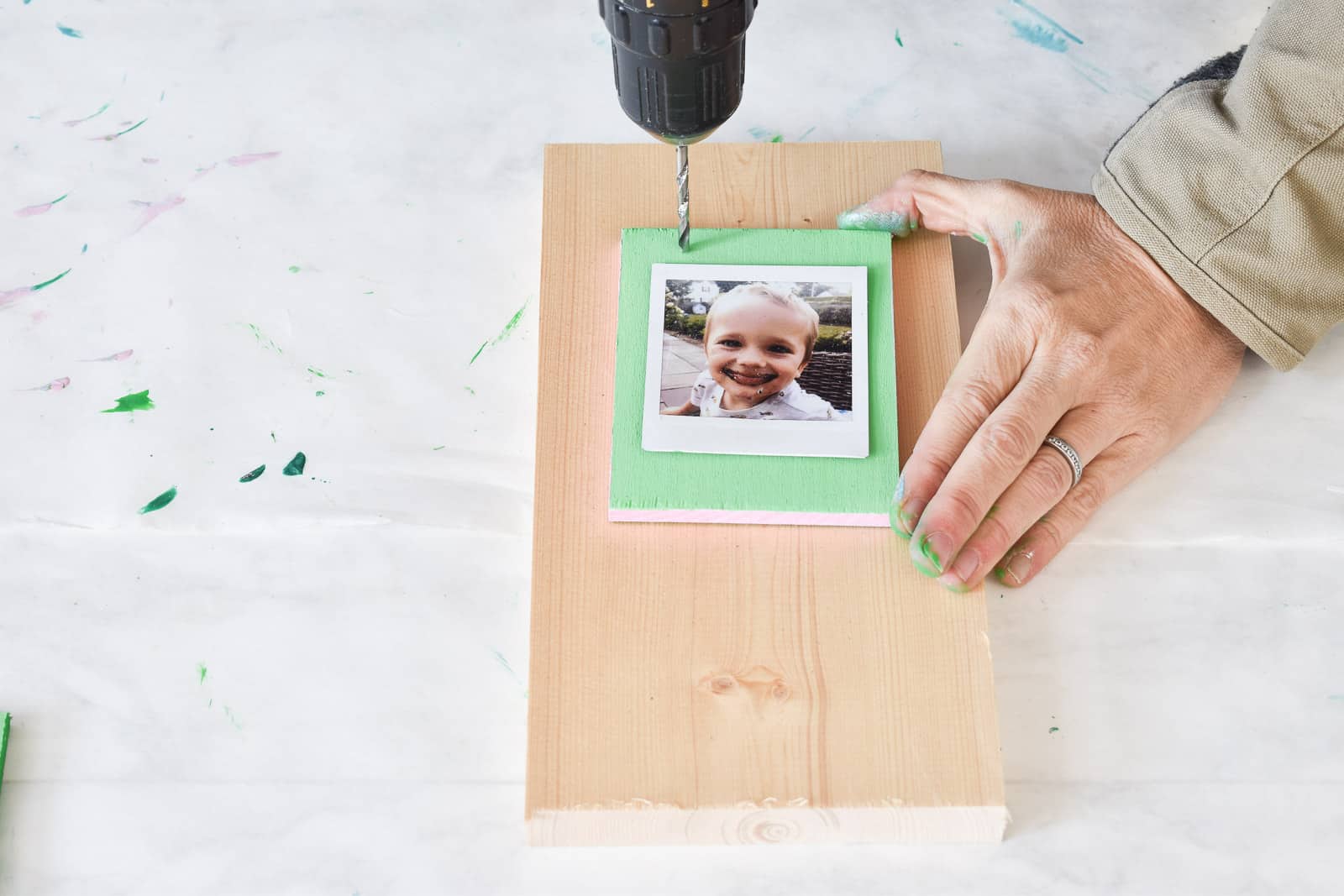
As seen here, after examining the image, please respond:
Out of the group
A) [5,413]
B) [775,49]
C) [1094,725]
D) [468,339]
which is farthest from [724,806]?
[775,49]

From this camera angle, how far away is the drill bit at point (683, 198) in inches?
48.5

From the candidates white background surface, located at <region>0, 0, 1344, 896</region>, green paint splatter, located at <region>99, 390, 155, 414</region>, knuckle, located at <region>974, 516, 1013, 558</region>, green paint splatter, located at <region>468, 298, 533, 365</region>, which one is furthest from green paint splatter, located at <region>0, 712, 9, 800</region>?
knuckle, located at <region>974, 516, 1013, 558</region>

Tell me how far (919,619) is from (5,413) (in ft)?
3.57

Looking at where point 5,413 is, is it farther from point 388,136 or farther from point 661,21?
point 661,21

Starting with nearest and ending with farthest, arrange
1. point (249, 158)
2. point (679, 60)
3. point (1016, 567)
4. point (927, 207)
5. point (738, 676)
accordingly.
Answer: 1. point (679, 60)
2. point (738, 676)
3. point (1016, 567)
4. point (927, 207)
5. point (249, 158)

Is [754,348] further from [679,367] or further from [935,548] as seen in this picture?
[935,548]

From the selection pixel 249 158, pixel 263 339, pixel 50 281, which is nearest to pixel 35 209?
pixel 50 281

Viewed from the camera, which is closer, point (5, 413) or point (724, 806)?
point (724, 806)

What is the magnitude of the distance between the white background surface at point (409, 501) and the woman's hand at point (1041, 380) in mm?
62

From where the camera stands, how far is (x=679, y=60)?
1026 millimetres

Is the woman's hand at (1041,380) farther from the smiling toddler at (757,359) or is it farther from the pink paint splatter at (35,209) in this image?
the pink paint splatter at (35,209)

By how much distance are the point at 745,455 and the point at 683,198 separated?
30 centimetres

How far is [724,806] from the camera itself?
109 cm

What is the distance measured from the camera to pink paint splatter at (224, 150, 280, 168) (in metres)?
1.62
